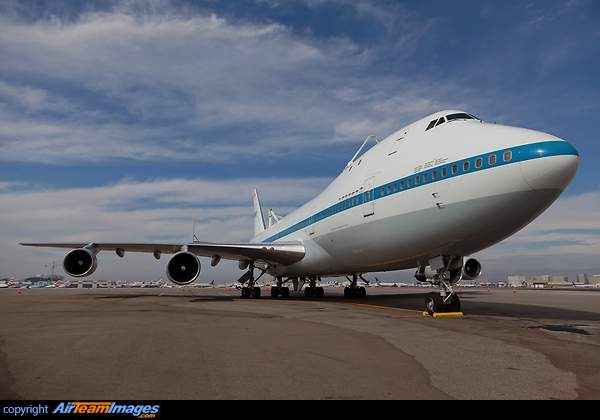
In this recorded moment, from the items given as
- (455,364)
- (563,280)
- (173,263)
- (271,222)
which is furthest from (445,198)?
(563,280)

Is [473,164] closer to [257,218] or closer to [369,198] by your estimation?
[369,198]

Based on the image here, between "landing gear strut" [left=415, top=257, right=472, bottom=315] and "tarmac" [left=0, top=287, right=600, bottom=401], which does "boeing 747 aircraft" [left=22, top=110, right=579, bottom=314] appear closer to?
"landing gear strut" [left=415, top=257, right=472, bottom=315]

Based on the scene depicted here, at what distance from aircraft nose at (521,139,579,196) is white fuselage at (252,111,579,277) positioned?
0.06 ft

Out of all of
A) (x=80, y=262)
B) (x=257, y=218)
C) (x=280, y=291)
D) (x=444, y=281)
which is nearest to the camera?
(x=444, y=281)

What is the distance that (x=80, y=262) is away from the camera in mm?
18781

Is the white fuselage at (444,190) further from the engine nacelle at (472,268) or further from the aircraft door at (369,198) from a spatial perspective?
the engine nacelle at (472,268)

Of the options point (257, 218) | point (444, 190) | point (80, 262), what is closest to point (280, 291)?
point (80, 262)

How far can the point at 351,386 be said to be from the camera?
3.80 meters

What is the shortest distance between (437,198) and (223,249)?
11584mm

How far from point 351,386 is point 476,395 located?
3.82 ft

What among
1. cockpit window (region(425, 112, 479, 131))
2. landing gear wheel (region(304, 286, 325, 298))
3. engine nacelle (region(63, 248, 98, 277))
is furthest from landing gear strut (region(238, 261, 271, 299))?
cockpit window (region(425, 112, 479, 131))

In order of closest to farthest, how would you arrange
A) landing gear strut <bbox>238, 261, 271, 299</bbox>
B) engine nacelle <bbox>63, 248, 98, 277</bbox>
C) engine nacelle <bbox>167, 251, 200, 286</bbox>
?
engine nacelle <bbox>167, 251, 200, 286</bbox> < engine nacelle <bbox>63, 248, 98, 277</bbox> < landing gear strut <bbox>238, 261, 271, 299</bbox>

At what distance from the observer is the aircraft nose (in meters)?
8.19

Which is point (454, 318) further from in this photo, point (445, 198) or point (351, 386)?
point (351, 386)
